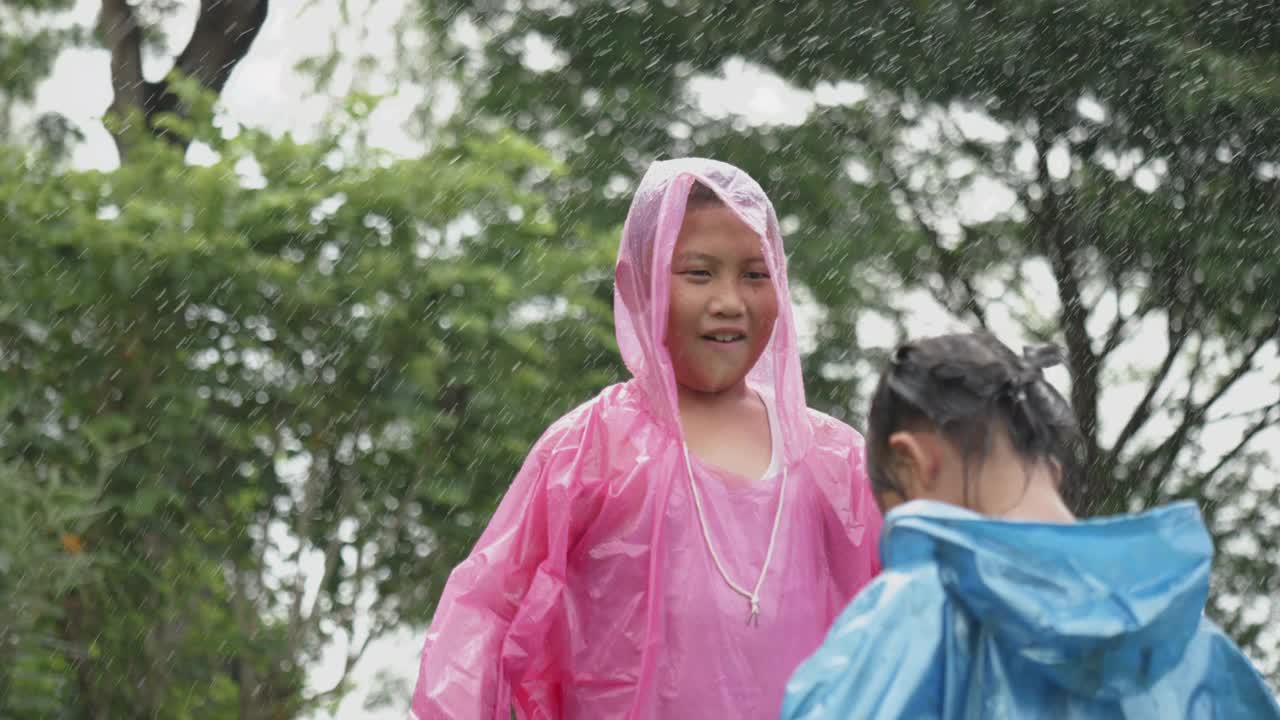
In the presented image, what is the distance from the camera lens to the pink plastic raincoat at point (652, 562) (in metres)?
3.12

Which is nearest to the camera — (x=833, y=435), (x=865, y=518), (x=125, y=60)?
(x=865, y=518)

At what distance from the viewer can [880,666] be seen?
88.7 inches

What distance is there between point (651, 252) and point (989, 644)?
1175mm

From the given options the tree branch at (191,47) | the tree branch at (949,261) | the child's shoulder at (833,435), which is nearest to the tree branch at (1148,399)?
the tree branch at (949,261)

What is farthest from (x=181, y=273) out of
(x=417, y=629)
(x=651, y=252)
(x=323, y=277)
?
(x=651, y=252)

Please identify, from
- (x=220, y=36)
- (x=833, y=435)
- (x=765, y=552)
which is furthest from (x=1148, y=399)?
(x=765, y=552)

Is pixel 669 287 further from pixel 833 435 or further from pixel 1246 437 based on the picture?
pixel 1246 437

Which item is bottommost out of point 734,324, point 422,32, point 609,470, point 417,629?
point 417,629

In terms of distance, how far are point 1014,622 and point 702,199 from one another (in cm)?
122

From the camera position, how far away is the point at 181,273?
6.05 meters

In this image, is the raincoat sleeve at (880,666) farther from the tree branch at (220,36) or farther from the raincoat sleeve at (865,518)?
the tree branch at (220,36)

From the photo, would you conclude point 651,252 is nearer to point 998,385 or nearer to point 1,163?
point 998,385

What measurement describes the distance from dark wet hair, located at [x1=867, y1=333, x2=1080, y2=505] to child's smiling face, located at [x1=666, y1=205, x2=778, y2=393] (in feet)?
2.67

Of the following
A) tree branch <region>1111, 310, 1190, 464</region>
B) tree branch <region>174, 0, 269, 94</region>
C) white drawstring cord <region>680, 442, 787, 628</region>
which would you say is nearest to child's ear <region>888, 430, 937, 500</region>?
white drawstring cord <region>680, 442, 787, 628</region>
